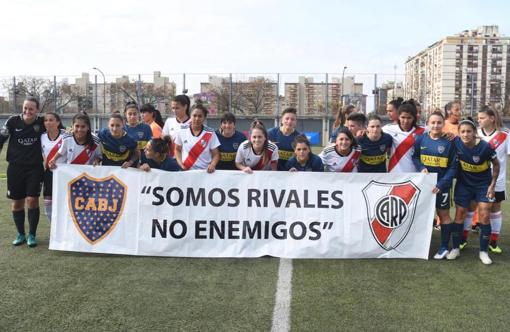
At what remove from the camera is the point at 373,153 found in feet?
17.5

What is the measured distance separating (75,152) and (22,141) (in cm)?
58

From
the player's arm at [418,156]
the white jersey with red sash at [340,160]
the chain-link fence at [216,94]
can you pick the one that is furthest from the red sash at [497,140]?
the chain-link fence at [216,94]

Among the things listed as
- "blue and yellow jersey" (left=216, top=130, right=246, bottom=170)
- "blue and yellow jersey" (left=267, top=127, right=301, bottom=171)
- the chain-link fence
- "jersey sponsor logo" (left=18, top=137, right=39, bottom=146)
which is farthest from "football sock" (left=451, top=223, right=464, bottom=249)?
the chain-link fence

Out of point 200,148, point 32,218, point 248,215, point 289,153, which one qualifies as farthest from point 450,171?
point 32,218

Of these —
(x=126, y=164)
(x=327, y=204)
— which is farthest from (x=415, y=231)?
(x=126, y=164)

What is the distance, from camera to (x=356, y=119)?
5668 millimetres

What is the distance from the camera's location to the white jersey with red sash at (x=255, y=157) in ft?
17.1

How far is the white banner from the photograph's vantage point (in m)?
4.87

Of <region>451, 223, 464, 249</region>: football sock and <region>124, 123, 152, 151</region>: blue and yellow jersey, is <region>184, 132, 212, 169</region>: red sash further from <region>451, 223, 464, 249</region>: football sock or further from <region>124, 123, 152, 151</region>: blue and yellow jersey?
<region>451, 223, 464, 249</region>: football sock

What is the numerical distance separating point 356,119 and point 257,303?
114 inches

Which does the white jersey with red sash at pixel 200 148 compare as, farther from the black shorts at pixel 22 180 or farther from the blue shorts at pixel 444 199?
the blue shorts at pixel 444 199

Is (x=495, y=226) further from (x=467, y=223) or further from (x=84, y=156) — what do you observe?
(x=84, y=156)

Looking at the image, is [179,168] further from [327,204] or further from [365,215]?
[365,215]

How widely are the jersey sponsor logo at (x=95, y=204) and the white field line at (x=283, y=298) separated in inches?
74.0
